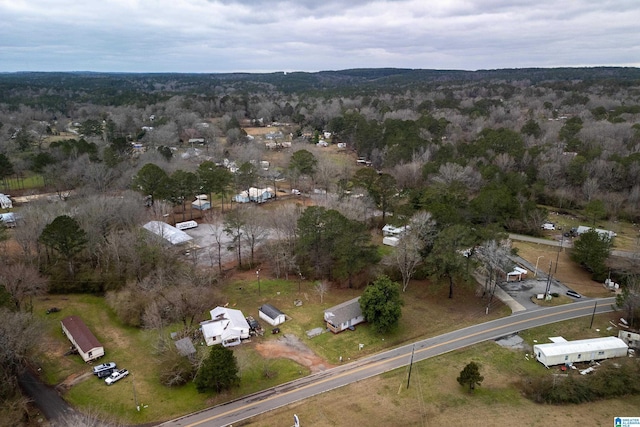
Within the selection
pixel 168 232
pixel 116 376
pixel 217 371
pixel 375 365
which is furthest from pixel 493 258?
pixel 168 232

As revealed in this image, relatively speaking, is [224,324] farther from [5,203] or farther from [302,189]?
[5,203]

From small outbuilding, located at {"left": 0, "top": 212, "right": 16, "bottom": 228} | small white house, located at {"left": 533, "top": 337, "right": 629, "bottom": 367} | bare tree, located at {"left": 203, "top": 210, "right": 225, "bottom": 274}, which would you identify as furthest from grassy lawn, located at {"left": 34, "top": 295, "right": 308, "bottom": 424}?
small outbuilding, located at {"left": 0, "top": 212, "right": 16, "bottom": 228}

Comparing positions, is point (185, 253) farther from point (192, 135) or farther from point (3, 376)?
point (192, 135)

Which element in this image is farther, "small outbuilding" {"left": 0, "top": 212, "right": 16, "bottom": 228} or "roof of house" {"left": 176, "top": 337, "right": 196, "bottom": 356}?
"small outbuilding" {"left": 0, "top": 212, "right": 16, "bottom": 228}

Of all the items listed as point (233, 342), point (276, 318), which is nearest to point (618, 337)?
point (276, 318)

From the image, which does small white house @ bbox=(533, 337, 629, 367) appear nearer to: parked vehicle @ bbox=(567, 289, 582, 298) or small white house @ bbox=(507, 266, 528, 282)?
parked vehicle @ bbox=(567, 289, 582, 298)

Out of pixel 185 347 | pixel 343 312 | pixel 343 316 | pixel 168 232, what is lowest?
pixel 343 316
